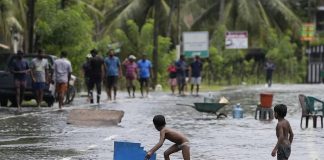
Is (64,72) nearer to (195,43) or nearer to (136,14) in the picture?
(195,43)

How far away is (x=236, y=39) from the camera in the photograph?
63.1m

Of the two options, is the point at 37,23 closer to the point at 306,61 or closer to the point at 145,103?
the point at 145,103

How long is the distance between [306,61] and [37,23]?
3993 cm

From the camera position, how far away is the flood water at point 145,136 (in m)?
15.1

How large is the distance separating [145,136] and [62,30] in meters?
20.3

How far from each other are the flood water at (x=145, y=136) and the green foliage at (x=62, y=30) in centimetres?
1160

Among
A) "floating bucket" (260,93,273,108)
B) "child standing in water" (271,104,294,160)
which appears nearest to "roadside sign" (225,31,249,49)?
"floating bucket" (260,93,273,108)

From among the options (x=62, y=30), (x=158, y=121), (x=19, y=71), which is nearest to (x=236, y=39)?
(x=62, y=30)

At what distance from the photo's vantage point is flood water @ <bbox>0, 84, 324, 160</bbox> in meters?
15.1

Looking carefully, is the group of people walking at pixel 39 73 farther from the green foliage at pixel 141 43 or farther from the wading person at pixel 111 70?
the green foliage at pixel 141 43

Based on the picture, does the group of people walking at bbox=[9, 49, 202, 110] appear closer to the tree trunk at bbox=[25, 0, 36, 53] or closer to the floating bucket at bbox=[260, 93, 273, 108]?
the tree trunk at bbox=[25, 0, 36, 53]

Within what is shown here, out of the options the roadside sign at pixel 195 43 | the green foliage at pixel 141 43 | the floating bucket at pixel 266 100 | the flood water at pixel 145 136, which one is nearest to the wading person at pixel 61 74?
the flood water at pixel 145 136

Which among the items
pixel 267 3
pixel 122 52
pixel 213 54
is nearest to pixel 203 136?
pixel 122 52

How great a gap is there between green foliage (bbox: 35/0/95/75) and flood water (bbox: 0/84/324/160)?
457 inches
